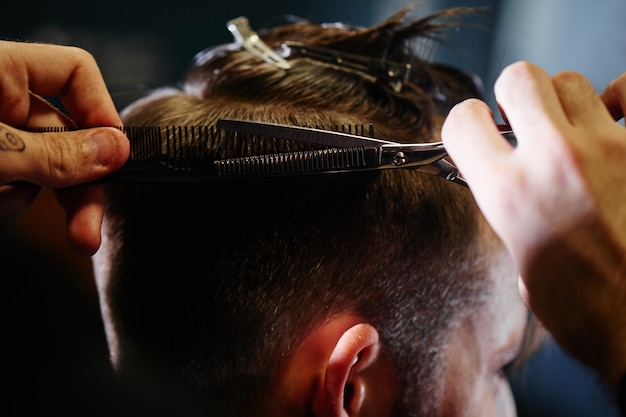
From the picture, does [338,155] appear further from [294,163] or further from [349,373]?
[349,373]

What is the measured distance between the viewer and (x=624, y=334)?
579mm

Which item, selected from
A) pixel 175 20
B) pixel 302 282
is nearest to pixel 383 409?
pixel 302 282

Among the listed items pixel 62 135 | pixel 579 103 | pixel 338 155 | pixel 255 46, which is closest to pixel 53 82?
pixel 62 135

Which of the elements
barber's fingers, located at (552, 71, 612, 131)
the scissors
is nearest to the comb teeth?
the scissors

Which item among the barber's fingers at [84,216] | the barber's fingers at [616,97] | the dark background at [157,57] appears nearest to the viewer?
the barber's fingers at [616,97]

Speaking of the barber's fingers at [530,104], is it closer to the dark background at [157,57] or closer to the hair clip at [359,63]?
the hair clip at [359,63]

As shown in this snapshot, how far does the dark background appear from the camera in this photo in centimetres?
157

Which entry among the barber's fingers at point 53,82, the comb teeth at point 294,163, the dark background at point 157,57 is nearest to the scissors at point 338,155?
the comb teeth at point 294,163

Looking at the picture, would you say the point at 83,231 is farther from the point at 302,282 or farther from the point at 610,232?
the point at 610,232

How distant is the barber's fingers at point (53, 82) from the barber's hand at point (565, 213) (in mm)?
638

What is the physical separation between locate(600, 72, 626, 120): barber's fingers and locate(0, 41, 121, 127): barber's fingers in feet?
2.42

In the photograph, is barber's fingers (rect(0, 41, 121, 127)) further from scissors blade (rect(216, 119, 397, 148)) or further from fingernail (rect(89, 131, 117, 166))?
scissors blade (rect(216, 119, 397, 148))

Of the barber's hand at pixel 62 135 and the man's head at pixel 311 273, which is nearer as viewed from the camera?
the barber's hand at pixel 62 135

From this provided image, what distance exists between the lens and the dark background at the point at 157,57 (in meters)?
1.57
